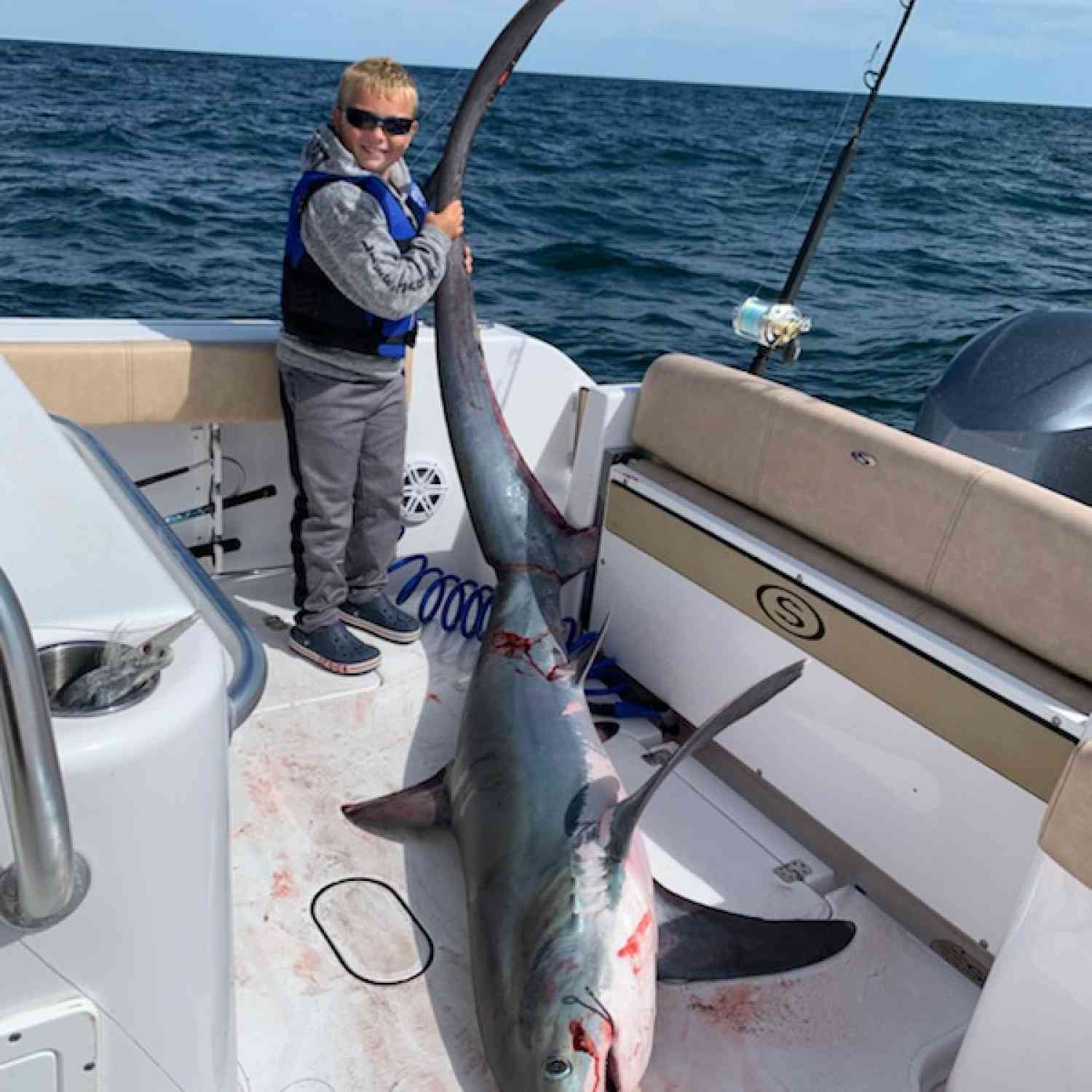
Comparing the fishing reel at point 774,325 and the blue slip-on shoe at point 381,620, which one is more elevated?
the fishing reel at point 774,325

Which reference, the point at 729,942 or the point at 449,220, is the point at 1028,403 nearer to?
the point at 449,220

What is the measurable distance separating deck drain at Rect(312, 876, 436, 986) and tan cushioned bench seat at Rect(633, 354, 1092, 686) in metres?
1.40

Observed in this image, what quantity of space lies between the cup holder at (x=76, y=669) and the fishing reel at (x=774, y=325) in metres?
2.66

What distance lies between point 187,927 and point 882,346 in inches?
437

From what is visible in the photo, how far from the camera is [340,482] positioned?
342 cm

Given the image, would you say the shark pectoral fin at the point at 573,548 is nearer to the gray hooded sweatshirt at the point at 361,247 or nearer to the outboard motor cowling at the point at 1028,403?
the gray hooded sweatshirt at the point at 361,247

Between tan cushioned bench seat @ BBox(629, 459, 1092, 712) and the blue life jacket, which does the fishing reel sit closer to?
tan cushioned bench seat @ BBox(629, 459, 1092, 712)

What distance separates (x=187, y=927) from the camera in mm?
1285

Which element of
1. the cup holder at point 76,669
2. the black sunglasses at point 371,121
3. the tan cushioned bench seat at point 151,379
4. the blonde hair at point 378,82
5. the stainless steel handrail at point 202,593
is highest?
the blonde hair at point 378,82

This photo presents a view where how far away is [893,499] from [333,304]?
1.56 meters

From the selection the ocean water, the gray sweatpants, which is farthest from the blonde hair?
the gray sweatpants

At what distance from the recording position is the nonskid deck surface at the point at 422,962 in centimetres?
234

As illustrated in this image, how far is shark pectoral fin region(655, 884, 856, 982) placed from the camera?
2.48 m

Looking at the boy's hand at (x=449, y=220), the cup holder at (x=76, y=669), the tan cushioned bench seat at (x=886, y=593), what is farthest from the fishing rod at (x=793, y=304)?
the cup holder at (x=76, y=669)
